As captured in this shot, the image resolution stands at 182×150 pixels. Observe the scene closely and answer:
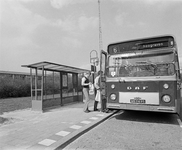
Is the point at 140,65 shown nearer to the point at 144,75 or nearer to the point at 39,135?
the point at 144,75

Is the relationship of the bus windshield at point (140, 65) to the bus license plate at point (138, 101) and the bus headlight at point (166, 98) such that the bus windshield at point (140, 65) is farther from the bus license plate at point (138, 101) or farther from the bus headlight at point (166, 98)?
the bus license plate at point (138, 101)

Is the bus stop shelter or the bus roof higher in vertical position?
the bus roof

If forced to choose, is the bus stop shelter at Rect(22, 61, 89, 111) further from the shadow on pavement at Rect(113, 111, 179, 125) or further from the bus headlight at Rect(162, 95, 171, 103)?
the bus headlight at Rect(162, 95, 171, 103)

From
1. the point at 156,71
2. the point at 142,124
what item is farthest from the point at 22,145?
the point at 156,71

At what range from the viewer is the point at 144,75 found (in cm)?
524

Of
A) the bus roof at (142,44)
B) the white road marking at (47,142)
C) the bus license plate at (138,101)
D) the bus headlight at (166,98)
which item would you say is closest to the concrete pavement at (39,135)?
the white road marking at (47,142)

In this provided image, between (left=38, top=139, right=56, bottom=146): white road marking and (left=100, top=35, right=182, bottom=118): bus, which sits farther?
(left=100, top=35, right=182, bottom=118): bus

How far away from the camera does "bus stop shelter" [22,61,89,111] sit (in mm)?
8026

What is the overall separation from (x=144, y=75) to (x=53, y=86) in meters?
5.98

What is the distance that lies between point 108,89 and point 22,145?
11.4 ft

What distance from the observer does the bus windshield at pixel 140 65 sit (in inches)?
199

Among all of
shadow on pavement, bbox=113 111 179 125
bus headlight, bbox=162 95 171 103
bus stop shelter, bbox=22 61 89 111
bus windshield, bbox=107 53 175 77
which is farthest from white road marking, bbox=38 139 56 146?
bus stop shelter, bbox=22 61 89 111

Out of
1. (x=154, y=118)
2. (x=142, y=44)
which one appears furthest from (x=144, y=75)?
(x=154, y=118)

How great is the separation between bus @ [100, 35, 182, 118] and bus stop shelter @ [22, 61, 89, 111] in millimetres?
3465
